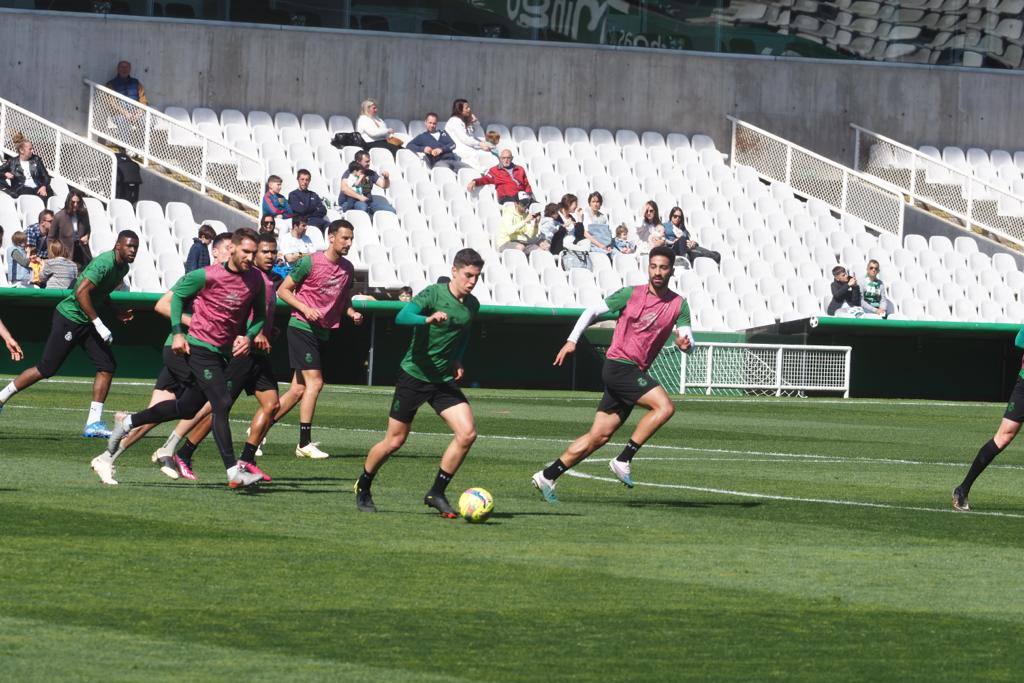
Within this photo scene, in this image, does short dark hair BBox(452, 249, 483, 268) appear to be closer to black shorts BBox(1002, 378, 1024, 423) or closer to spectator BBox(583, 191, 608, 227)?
black shorts BBox(1002, 378, 1024, 423)

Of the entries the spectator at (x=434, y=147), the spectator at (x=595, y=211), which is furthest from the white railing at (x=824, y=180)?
the spectator at (x=434, y=147)

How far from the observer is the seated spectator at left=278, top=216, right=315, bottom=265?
28.9m

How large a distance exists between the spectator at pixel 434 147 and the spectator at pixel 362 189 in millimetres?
1873

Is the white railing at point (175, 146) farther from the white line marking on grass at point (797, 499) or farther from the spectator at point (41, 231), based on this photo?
the white line marking on grass at point (797, 499)

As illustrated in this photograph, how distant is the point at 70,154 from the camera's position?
3106 centimetres

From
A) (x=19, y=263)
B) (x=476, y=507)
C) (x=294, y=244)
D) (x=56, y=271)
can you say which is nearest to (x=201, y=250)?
(x=294, y=244)

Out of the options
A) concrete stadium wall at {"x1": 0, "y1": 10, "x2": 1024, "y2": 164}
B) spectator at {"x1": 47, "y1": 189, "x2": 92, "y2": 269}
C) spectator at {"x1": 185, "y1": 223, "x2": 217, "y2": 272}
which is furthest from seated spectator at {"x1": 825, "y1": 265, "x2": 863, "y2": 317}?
spectator at {"x1": 47, "y1": 189, "x2": 92, "y2": 269}

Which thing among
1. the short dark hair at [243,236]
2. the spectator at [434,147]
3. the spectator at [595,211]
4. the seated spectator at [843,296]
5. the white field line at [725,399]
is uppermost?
→ the spectator at [434,147]

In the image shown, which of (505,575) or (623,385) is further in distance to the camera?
(623,385)

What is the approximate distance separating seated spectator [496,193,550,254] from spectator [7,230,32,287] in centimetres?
860

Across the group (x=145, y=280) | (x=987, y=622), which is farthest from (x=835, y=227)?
(x=987, y=622)

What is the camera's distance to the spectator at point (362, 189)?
1257 inches

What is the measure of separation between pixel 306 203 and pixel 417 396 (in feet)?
63.1

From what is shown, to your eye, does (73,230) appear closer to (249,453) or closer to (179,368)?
(249,453)
